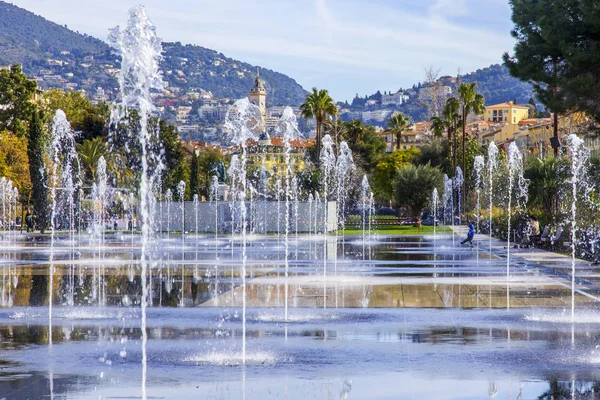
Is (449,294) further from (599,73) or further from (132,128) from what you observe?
(132,128)

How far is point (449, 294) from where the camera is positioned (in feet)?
54.3

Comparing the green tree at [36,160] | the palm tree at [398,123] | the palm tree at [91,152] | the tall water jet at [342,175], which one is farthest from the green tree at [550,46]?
the palm tree at [398,123]

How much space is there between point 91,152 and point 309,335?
66.2 m

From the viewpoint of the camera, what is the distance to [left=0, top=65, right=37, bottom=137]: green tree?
6259 cm

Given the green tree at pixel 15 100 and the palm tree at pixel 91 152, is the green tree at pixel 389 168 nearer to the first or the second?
the palm tree at pixel 91 152

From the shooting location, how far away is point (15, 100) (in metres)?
63.3

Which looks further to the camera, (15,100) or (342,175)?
(342,175)

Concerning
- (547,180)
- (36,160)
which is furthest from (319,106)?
(547,180)

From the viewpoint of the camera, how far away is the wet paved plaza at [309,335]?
8633 mm

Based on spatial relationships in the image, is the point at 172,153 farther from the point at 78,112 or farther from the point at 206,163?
the point at 206,163

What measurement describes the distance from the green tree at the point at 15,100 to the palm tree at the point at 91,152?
11.1 metres

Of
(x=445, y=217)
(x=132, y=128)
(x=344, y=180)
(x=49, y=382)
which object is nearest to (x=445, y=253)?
(x=49, y=382)

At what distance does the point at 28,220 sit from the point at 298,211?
16.3 metres

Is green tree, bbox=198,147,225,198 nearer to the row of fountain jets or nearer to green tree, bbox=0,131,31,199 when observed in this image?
the row of fountain jets
